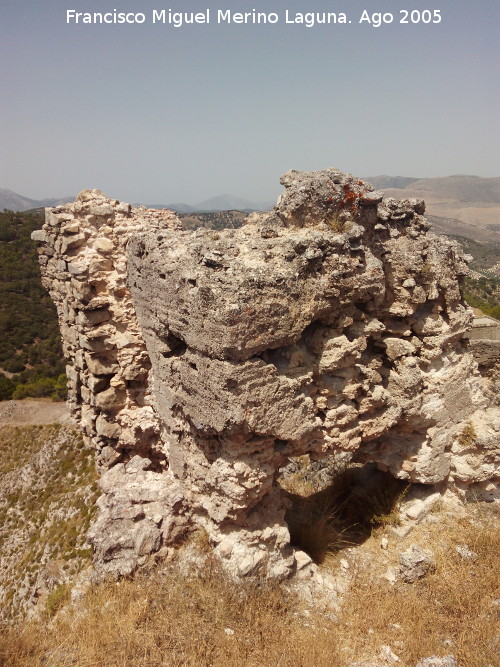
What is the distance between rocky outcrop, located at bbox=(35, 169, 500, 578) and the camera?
11.9 feet

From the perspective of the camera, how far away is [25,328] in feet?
87.5

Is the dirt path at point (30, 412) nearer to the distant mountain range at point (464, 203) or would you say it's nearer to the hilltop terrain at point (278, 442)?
the hilltop terrain at point (278, 442)

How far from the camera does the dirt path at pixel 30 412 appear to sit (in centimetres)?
1402

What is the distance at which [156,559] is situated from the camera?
4.19 metres

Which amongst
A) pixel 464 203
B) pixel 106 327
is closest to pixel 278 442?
pixel 106 327

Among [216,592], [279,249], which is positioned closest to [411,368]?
[279,249]

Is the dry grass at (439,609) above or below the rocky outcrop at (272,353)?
below

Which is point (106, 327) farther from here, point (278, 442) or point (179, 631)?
point (179, 631)

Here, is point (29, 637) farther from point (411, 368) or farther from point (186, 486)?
point (411, 368)

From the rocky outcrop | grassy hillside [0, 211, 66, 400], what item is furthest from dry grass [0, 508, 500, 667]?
grassy hillside [0, 211, 66, 400]

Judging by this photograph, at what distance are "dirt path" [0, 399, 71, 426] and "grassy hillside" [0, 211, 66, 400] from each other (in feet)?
11.3

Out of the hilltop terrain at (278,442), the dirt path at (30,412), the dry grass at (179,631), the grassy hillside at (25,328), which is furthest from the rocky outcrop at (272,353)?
the grassy hillside at (25,328)

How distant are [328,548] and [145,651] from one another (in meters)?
2.28

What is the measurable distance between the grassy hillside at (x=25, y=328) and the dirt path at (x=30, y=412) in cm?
345
